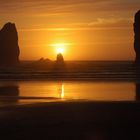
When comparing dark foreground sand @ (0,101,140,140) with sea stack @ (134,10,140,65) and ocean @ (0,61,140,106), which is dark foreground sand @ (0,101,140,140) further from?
sea stack @ (134,10,140,65)

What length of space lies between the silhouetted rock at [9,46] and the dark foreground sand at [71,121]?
133m

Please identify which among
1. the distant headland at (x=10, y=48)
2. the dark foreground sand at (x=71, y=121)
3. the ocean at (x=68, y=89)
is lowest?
the dark foreground sand at (x=71, y=121)

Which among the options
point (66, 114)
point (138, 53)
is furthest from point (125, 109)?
point (138, 53)

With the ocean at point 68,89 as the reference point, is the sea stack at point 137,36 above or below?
above

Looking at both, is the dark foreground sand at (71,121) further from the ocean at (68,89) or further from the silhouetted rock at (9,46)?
the silhouetted rock at (9,46)

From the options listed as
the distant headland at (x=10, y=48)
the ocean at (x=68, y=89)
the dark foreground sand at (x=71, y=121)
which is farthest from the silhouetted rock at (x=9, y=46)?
the dark foreground sand at (x=71, y=121)

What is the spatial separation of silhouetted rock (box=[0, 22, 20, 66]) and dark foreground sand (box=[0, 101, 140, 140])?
133 metres

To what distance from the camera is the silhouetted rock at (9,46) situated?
158375mm

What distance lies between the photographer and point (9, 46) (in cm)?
16188

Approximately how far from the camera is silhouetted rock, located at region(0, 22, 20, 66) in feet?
520

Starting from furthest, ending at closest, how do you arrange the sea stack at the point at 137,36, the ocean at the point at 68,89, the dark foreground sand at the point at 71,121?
the sea stack at the point at 137,36 → the ocean at the point at 68,89 → the dark foreground sand at the point at 71,121

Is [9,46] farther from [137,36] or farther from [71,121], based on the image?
[71,121]

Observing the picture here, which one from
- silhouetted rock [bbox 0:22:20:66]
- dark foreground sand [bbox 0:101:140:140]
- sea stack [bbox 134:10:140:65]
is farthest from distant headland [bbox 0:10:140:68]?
dark foreground sand [bbox 0:101:140:140]

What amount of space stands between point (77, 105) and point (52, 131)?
9.11 m
